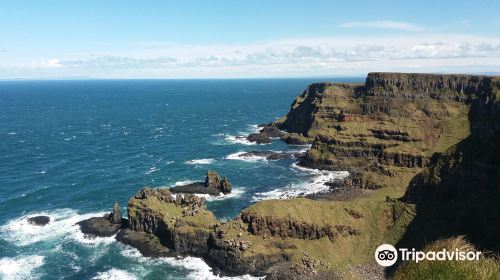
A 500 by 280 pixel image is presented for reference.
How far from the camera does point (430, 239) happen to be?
82688mm

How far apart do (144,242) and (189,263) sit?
515 inches

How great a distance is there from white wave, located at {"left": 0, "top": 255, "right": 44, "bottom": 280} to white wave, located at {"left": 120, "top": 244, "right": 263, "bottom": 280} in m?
16.4

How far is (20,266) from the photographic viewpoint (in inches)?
3415

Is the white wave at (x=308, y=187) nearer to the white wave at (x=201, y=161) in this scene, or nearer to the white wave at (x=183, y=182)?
the white wave at (x=183, y=182)

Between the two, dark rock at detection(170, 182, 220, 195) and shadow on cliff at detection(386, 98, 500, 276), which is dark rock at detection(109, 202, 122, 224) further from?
shadow on cliff at detection(386, 98, 500, 276)

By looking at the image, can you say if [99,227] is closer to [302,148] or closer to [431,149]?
[302,148]

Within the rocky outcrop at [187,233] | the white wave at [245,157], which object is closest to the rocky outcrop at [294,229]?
the rocky outcrop at [187,233]

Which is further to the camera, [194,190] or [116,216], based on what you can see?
[194,190]

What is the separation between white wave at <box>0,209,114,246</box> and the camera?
322 ft

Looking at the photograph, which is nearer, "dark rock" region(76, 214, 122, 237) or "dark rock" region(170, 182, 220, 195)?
"dark rock" region(76, 214, 122, 237)

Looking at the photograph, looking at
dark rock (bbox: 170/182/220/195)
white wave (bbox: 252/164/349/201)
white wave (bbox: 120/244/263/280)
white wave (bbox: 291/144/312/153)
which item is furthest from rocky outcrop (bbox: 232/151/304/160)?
white wave (bbox: 120/244/263/280)

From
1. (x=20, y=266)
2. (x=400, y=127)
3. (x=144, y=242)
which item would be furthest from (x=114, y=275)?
(x=400, y=127)

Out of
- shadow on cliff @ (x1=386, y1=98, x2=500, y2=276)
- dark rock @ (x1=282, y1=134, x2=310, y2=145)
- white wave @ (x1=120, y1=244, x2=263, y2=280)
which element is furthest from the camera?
dark rock @ (x1=282, y1=134, x2=310, y2=145)

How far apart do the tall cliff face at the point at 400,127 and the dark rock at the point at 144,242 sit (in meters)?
64.5
